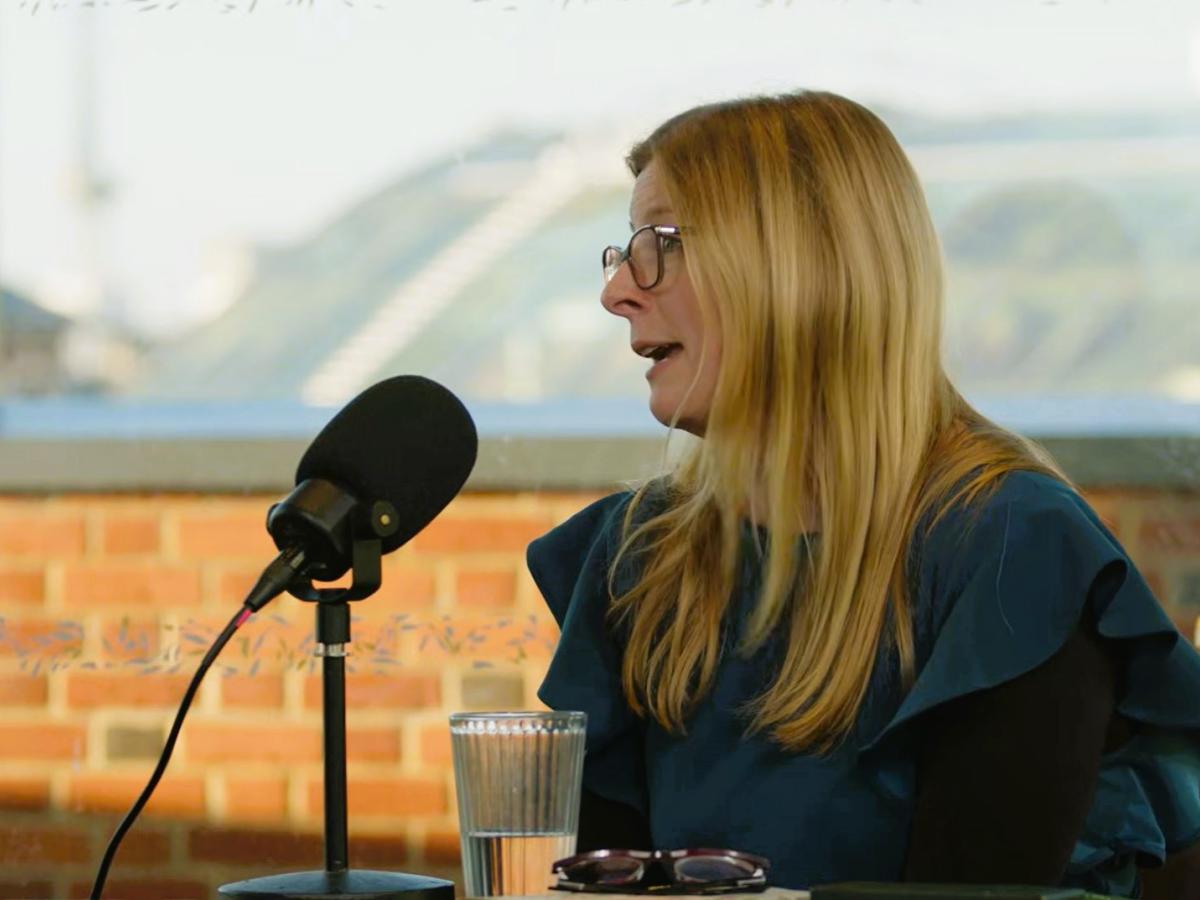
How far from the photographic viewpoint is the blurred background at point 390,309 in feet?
7.23


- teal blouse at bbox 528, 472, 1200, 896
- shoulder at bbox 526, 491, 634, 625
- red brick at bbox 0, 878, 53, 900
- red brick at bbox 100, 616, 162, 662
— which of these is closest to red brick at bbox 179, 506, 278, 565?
red brick at bbox 100, 616, 162, 662

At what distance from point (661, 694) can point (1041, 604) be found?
356 mm

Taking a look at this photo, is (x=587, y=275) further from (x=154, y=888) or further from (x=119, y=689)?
(x=154, y=888)

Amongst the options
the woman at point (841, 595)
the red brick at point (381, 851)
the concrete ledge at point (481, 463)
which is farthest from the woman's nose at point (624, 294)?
the red brick at point (381, 851)

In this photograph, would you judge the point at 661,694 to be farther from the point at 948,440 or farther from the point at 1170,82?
the point at 1170,82

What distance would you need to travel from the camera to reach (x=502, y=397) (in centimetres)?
224

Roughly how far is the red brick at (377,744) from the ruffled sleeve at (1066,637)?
894mm

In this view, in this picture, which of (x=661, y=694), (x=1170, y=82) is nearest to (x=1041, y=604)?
(x=661, y=694)

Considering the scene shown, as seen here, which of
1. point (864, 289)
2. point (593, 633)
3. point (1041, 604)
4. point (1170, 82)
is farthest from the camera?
point (1170, 82)

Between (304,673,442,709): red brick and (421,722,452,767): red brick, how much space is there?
→ 0.10 ft

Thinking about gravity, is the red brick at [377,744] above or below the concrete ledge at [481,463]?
below

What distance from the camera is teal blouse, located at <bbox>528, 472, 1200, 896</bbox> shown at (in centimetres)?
139

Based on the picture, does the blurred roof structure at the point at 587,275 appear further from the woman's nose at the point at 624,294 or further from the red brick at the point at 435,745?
the woman's nose at the point at 624,294

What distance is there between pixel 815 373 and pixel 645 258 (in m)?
0.18
